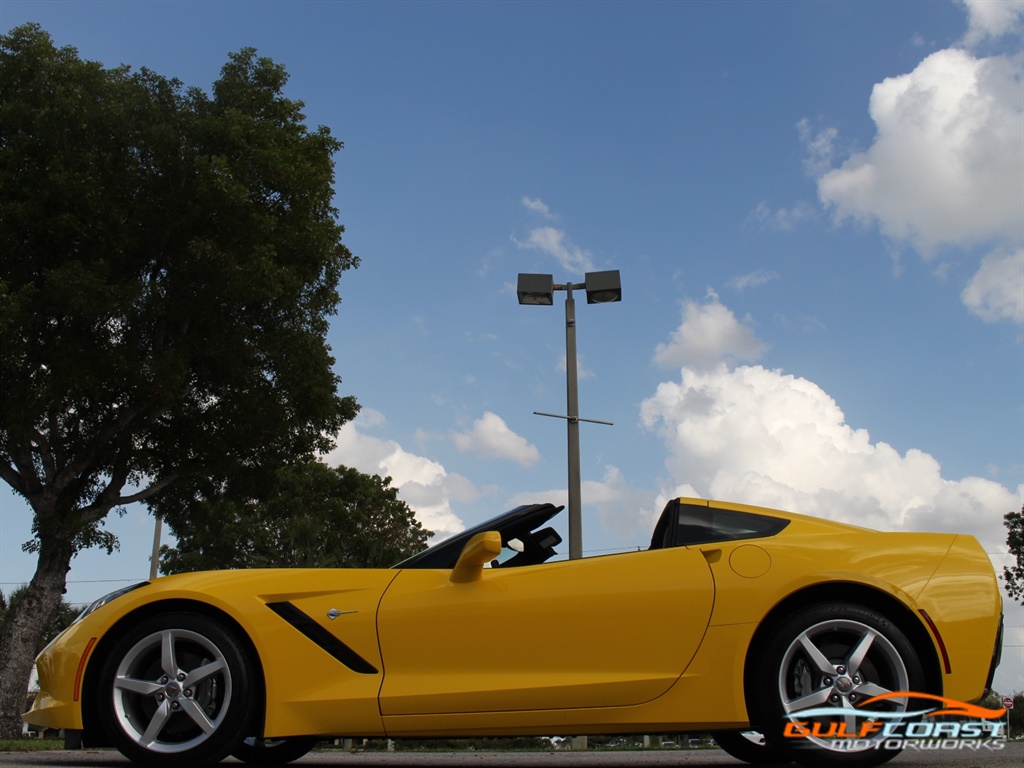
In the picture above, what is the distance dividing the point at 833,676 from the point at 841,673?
34mm

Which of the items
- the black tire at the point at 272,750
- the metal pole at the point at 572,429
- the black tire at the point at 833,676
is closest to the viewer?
the black tire at the point at 833,676

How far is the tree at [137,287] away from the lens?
13.0 metres

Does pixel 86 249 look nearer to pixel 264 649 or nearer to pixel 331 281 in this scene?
pixel 331 281

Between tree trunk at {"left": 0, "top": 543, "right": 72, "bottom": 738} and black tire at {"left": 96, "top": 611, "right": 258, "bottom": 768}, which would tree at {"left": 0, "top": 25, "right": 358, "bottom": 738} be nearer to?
tree trunk at {"left": 0, "top": 543, "right": 72, "bottom": 738}

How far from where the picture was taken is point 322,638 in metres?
3.79

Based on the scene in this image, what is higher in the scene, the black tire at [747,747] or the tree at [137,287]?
the tree at [137,287]

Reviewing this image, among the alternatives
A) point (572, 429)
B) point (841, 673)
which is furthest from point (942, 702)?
point (572, 429)

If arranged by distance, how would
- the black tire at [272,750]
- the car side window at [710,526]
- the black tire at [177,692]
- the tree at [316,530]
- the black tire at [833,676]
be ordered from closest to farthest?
the black tire at [833,676] → the black tire at [177,692] → the car side window at [710,526] → the black tire at [272,750] → the tree at [316,530]

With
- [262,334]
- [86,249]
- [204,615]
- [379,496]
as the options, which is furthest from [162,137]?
[379,496]

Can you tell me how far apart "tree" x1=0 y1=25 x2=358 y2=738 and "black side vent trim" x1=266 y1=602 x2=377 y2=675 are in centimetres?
998

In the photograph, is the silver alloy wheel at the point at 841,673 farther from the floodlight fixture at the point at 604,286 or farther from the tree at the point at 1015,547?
the tree at the point at 1015,547

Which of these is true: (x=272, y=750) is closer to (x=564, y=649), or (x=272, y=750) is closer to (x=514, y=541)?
(x=514, y=541)

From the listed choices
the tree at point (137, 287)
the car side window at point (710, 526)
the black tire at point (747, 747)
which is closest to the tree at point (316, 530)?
the tree at point (137, 287)

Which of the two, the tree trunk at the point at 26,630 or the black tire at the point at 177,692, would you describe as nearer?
the black tire at the point at 177,692
